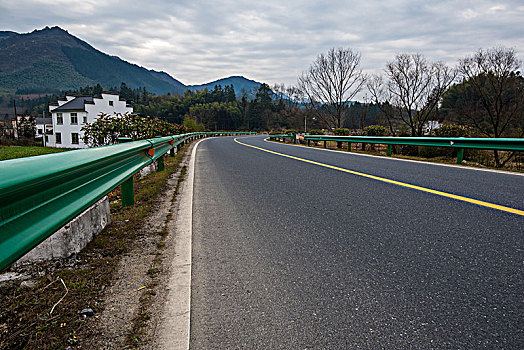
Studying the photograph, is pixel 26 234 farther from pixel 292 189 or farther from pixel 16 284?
pixel 292 189

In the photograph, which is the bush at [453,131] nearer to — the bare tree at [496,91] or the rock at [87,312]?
the bare tree at [496,91]

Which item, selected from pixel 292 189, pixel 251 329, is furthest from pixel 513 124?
pixel 251 329

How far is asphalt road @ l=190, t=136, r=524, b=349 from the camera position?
5.59 ft

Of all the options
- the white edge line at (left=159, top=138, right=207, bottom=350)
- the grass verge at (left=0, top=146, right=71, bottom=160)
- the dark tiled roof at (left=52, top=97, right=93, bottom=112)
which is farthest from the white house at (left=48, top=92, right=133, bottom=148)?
the white edge line at (left=159, top=138, right=207, bottom=350)

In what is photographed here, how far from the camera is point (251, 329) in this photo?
70.4 inches

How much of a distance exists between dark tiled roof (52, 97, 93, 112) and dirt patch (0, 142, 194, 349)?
5884 centimetres

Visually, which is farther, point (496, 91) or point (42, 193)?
point (496, 91)

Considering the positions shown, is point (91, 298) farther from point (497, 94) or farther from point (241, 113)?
point (241, 113)

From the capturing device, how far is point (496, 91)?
2241 centimetres

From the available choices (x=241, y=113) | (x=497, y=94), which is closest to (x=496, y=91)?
(x=497, y=94)

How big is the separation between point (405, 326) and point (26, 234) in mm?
2029

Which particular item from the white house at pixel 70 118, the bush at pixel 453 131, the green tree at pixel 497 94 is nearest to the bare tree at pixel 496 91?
the green tree at pixel 497 94

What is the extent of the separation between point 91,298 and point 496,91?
27.6 meters

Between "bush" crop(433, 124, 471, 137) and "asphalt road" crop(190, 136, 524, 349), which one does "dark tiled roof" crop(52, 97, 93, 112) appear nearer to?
"bush" crop(433, 124, 471, 137)
